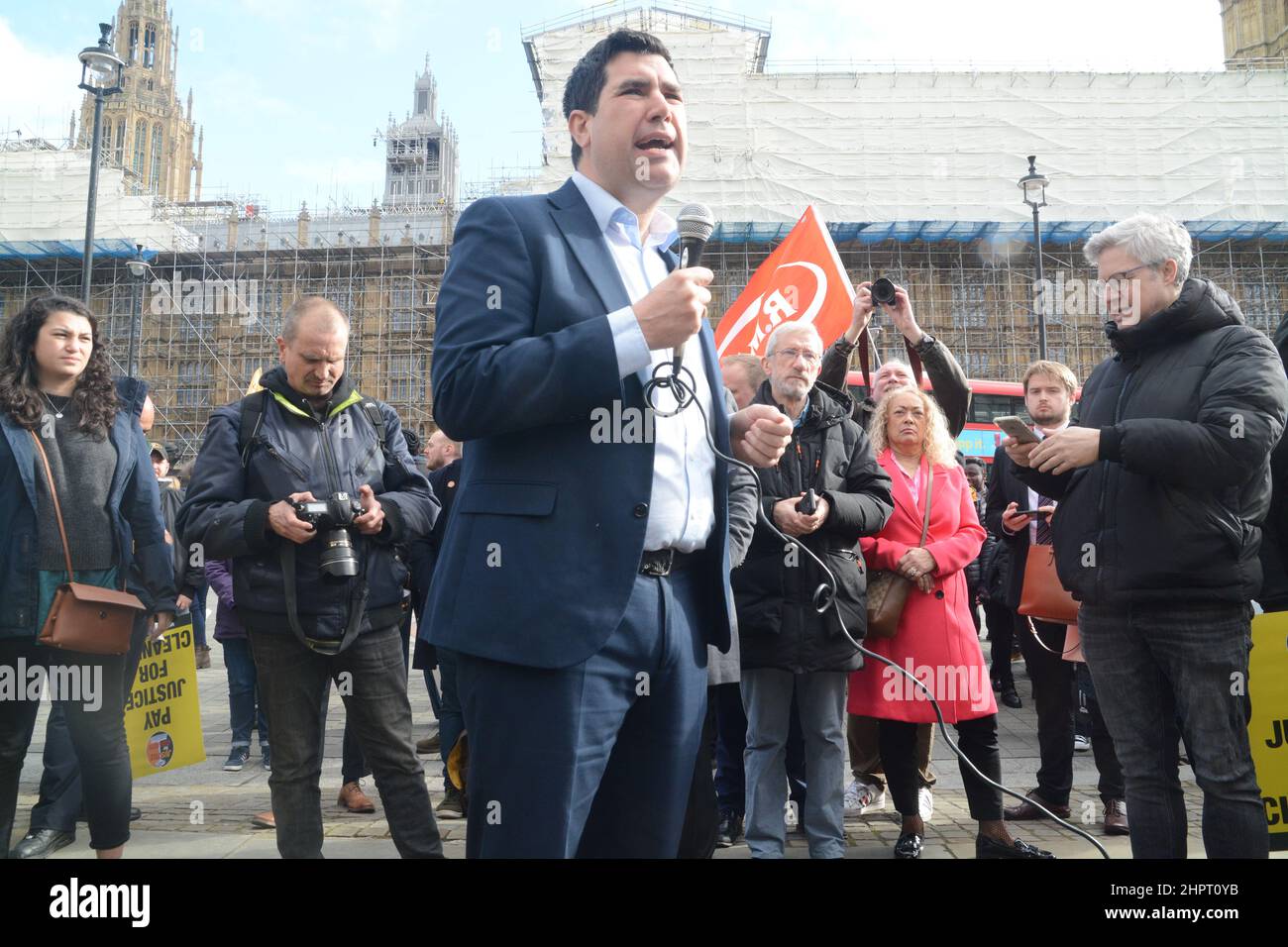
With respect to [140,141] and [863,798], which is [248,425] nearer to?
[863,798]

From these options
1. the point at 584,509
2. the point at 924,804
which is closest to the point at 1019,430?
the point at 584,509

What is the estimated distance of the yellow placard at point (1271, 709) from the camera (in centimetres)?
312

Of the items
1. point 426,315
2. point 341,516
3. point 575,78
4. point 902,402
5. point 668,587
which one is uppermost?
point 426,315

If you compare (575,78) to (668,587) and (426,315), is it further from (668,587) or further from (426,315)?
(426,315)

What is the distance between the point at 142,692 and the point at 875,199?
3417 centimetres

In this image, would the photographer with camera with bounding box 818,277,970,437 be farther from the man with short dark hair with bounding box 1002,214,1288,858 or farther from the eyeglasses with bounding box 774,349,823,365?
the man with short dark hair with bounding box 1002,214,1288,858

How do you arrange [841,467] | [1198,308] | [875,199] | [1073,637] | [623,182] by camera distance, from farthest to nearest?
[875,199], [1073,637], [841,467], [1198,308], [623,182]

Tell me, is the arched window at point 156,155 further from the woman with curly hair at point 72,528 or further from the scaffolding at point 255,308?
the woman with curly hair at point 72,528

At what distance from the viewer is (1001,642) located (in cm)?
752

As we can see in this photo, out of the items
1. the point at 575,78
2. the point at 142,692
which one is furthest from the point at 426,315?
the point at 575,78

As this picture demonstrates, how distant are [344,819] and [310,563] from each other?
5.93 feet

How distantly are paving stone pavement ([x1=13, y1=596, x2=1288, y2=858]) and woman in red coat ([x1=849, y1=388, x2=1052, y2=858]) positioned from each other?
23 centimetres

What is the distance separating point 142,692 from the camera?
4621 millimetres

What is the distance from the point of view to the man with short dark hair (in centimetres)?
278
